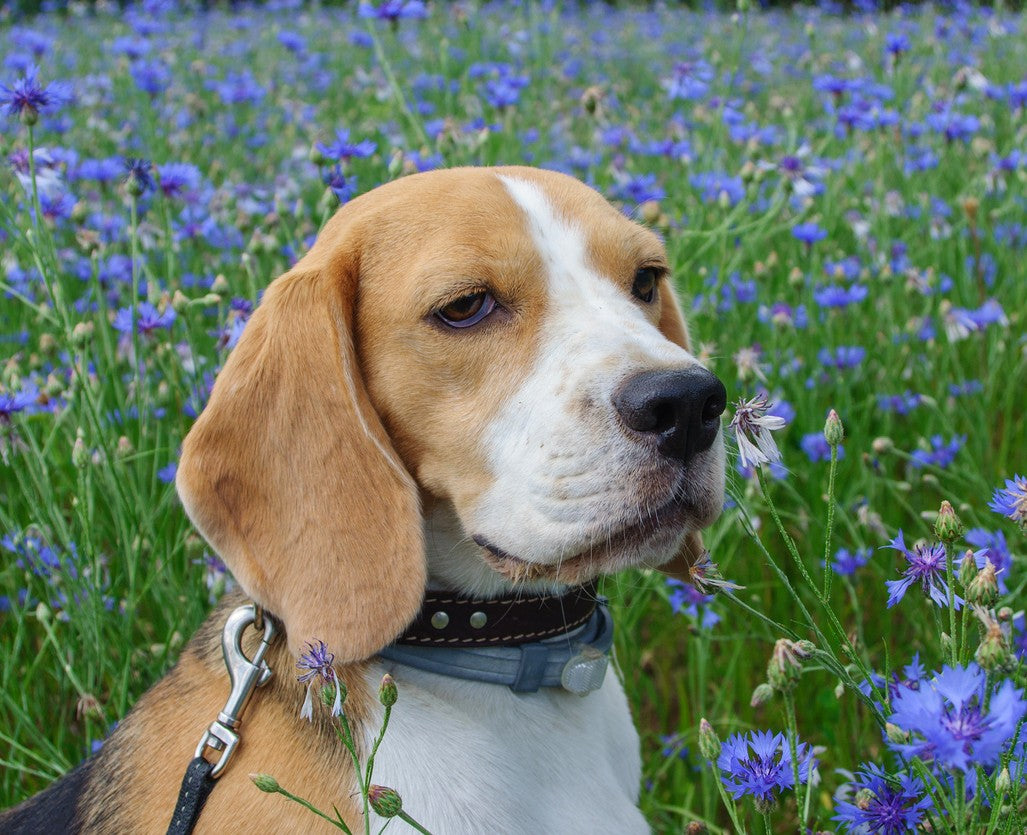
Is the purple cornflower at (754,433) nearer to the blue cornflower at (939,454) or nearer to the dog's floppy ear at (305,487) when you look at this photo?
the dog's floppy ear at (305,487)

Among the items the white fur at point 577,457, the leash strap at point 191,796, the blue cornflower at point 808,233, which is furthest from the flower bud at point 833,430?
the blue cornflower at point 808,233

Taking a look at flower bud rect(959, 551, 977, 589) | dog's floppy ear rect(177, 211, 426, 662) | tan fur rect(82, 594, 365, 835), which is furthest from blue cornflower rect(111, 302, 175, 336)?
flower bud rect(959, 551, 977, 589)

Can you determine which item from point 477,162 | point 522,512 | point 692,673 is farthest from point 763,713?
point 477,162

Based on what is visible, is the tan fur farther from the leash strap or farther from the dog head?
the dog head

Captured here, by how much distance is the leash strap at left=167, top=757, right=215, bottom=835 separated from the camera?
1.90m

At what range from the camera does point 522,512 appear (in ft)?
6.76

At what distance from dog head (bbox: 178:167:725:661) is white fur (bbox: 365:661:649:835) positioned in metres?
0.19

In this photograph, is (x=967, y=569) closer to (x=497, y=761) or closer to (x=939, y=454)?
(x=497, y=761)

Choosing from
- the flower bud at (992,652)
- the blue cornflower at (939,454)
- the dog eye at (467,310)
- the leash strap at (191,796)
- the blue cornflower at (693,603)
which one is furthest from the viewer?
the blue cornflower at (939,454)

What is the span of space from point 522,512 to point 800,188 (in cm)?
227

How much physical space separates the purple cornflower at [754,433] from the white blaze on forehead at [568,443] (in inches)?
11.5

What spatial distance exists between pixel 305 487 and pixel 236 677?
369mm

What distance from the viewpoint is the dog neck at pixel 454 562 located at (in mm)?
2230

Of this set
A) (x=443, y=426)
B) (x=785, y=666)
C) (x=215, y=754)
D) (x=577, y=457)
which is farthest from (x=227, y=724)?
(x=785, y=666)
